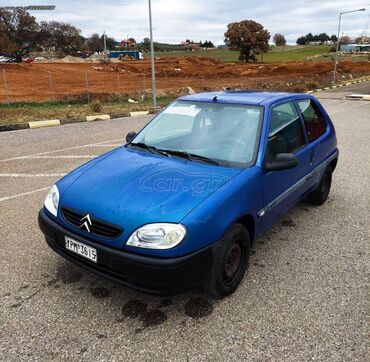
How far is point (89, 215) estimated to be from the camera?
2840 mm

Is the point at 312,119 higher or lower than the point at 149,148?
higher

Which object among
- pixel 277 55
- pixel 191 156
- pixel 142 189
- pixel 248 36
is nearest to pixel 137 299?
pixel 142 189

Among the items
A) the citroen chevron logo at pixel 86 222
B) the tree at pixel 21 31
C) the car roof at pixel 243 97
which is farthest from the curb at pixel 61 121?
the tree at pixel 21 31

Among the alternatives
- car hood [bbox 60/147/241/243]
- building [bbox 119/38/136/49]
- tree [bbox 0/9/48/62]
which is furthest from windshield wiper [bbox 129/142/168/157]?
building [bbox 119/38/136/49]

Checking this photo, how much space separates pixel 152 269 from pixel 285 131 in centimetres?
214

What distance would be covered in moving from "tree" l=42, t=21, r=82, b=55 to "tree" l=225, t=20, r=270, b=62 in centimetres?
3367

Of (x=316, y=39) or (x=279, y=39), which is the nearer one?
(x=279, y=39)

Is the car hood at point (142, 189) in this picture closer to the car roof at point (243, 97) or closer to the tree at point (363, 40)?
the car roof at point (243, 97)

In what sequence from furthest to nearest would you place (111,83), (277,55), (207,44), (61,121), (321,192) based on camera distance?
(207,44) → (277,55) → (111,83) → (61,121) → (321,192)

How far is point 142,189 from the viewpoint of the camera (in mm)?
2963

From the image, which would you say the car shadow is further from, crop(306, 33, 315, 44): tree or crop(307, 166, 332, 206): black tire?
crop(306, 33, 315, 44): tree

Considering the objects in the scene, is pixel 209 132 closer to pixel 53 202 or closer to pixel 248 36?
pixel 53 202

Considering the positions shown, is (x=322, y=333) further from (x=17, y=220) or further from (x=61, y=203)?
(x=17, y=220)

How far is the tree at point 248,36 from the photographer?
73.6 metres
